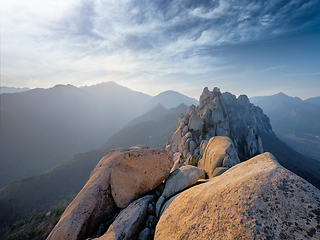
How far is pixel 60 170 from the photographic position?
7938 centimetres

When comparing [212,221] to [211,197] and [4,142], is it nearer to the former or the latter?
[211,197]

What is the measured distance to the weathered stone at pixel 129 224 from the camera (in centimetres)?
602

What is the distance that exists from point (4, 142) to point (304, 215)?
681ft

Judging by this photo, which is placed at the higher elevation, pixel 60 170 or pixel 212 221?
pixel 212 221

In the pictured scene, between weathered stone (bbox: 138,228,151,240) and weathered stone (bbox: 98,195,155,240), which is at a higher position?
weathered stone (bbox: 98,195,155,240)

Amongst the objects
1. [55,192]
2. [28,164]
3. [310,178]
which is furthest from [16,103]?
[310,178]

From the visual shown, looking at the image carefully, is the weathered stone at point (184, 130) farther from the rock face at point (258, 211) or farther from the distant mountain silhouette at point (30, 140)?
the distant mountain silhouette at point (30, 140)

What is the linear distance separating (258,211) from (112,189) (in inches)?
333

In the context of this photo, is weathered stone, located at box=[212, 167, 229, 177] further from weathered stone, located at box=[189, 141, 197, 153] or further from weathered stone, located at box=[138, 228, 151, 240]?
weathered stone, located at box=[189, 141, 197, 153]

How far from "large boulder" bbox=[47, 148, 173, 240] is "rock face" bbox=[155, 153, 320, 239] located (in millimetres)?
4221

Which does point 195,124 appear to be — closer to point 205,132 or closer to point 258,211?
point 205,132

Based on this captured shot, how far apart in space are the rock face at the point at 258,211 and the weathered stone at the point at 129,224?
2.05 metres

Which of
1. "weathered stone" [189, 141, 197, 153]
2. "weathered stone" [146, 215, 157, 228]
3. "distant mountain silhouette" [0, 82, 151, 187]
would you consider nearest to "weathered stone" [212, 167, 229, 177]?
"weathered stone" [146, 215, 157, 228]

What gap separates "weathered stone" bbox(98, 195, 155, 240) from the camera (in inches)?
237
